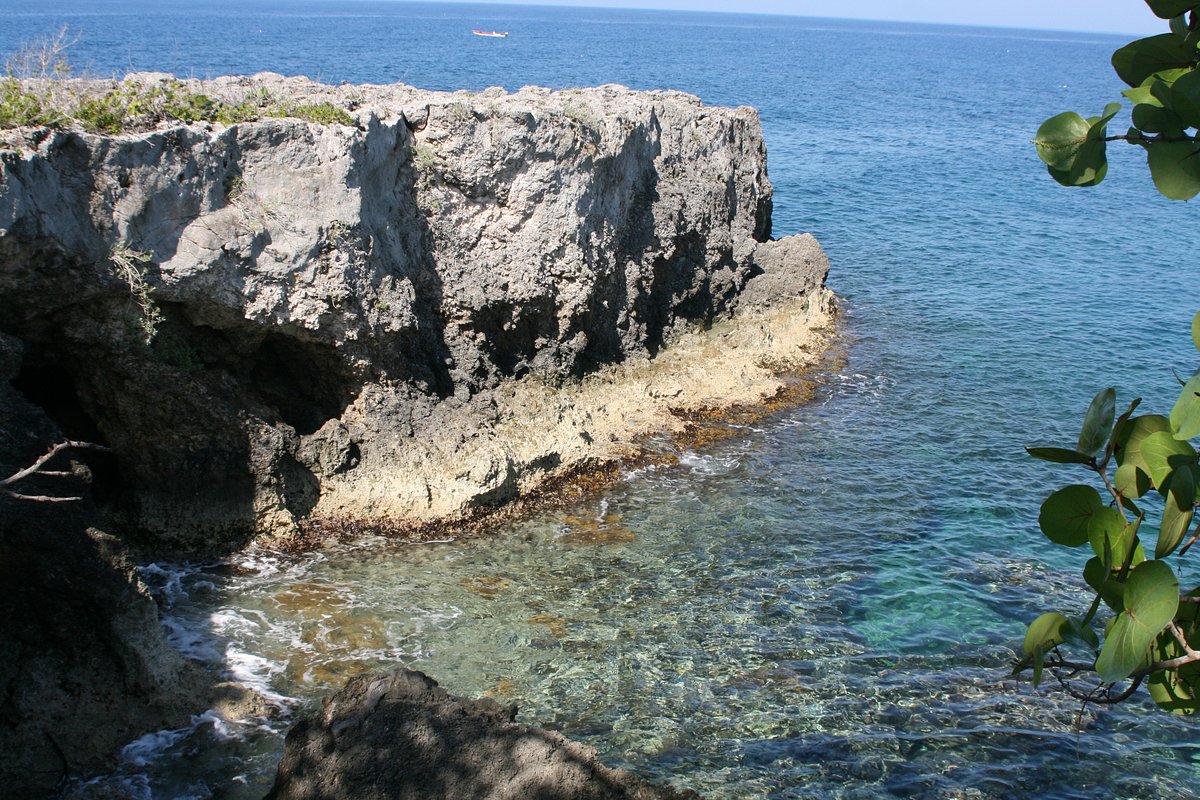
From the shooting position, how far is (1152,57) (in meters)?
3.44

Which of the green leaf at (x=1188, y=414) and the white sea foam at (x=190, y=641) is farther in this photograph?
the white sea foam at (x=190, y=641)

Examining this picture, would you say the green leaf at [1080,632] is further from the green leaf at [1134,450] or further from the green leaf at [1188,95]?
the green leaf at [1188,95]

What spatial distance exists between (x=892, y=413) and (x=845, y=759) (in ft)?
32.4

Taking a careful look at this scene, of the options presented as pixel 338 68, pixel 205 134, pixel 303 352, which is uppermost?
pixel 338 68

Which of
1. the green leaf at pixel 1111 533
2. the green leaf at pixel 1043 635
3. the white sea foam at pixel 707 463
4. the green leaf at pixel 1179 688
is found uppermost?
the green leaf at pixel 1111 533

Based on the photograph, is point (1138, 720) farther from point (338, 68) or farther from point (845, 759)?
point (338, 68)

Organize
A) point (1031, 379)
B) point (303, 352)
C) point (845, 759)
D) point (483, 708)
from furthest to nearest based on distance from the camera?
point (1031, 379) < point (303, 352) < point (845, 759) < point (483, 708)

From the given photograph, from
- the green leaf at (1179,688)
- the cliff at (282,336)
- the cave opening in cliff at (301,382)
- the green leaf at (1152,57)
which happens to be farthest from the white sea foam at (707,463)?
the green leaf at (1152,57)

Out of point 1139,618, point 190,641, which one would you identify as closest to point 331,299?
point 190,641

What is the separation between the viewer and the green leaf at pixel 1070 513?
137 inches

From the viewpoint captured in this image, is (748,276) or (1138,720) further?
(748,276)

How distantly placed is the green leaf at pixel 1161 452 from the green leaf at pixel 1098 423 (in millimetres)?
139

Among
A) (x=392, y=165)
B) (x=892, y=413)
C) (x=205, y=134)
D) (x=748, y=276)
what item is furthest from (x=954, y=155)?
(x=205, y=134)

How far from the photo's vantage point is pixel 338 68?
2255 inches
